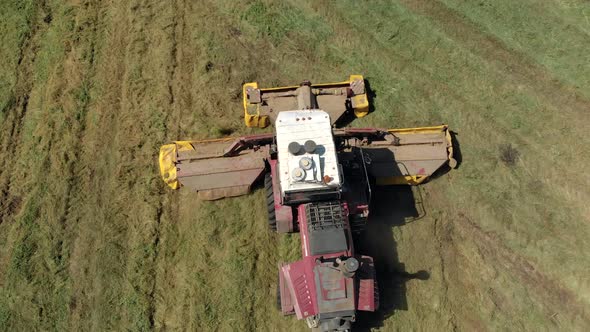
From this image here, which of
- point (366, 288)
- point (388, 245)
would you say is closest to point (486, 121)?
point (388, 245)

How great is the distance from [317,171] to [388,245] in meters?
4.51

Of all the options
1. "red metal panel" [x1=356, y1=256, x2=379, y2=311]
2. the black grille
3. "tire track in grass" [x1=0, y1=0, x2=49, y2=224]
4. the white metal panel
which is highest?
"tire track in grass" [x1=0, y1=0, x2=49, y2=224]

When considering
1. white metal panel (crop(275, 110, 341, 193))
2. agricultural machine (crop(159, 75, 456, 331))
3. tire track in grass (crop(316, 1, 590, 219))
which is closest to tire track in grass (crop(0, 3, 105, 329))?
agricultural machine (crop(159, 75, 456, 331))

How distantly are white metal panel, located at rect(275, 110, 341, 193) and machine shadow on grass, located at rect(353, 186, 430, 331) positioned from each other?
373cm

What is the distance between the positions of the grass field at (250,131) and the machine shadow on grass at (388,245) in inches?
2.5

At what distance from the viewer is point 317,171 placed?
1145cm

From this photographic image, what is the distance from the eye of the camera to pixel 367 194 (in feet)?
46.7

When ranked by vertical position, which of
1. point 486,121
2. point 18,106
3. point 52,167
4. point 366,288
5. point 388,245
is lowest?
point 366,288

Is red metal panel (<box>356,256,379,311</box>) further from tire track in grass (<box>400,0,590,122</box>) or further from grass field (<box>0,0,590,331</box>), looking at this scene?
tire track in grass (<box>400,0,590,122</box>)

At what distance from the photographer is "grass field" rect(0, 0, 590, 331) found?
13.7 metres

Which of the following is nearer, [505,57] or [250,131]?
[250,131]

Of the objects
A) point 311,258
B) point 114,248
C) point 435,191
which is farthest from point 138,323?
point 435,191

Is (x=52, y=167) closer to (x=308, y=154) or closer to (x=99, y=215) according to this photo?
(x=99, y=215)

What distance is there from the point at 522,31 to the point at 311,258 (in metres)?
13.3
